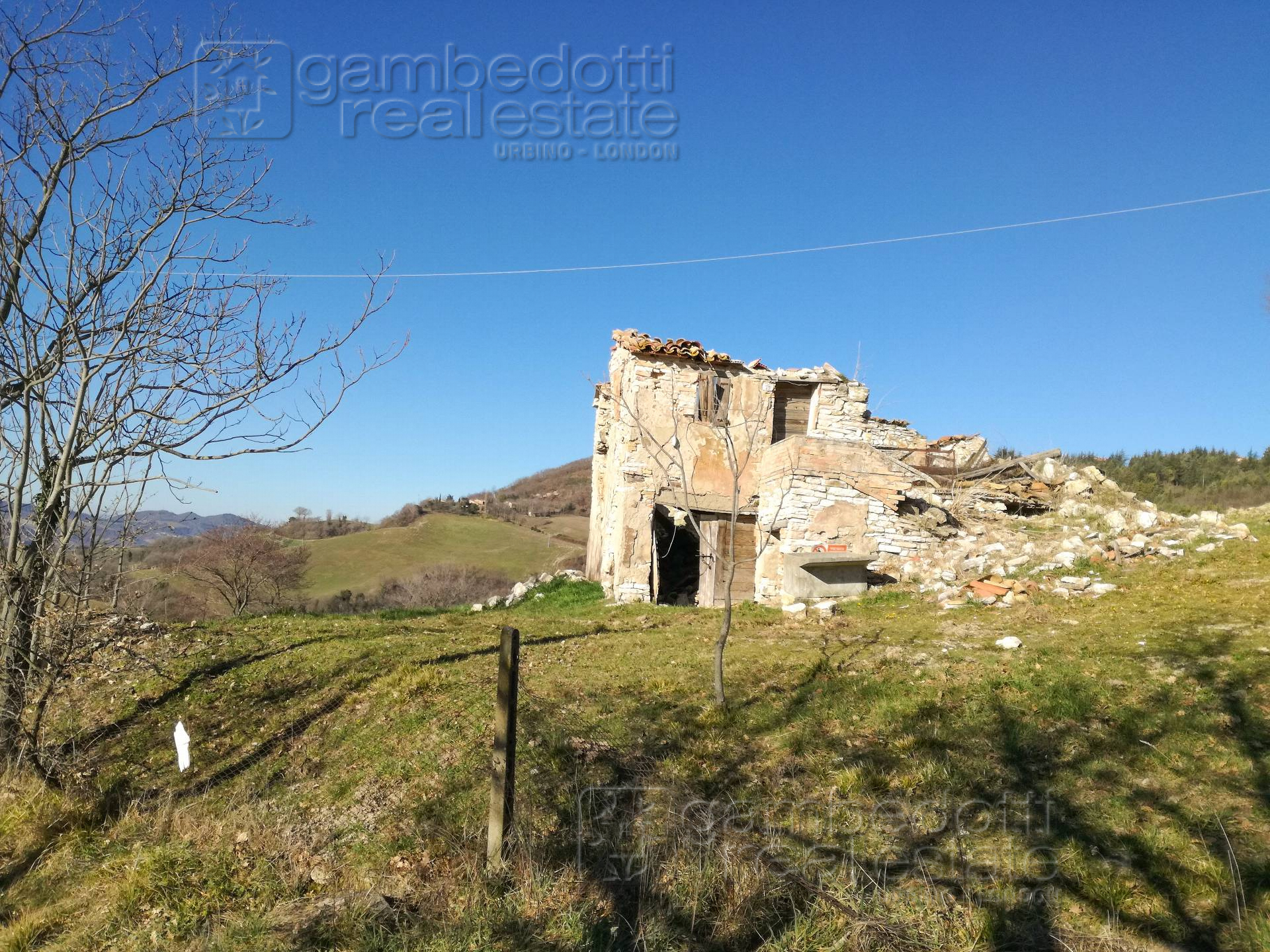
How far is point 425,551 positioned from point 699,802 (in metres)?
32.7

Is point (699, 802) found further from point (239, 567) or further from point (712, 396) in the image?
point (239, 567)

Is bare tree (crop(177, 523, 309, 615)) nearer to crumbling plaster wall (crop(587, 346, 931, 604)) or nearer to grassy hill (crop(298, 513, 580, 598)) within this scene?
grassy hill (crop(298, 513, 580, 598))

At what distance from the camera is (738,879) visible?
12.5ft

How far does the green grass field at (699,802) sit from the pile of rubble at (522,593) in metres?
7.33

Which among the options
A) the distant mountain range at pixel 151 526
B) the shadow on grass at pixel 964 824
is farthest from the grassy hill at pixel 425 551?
the shadow on grass at pixel 964 824

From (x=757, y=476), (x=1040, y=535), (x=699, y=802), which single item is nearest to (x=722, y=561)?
(x=757, y=476)

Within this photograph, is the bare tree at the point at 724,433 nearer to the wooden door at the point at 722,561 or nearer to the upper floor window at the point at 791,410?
the wooden door at the point at 722,561

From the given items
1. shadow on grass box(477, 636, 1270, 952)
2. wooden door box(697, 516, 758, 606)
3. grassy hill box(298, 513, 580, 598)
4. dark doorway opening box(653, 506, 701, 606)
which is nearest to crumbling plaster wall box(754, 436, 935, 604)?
wooden door box(697, 516, 758, 606)

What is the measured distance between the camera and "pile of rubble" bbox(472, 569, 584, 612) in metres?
15.9

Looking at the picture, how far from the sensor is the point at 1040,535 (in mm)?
12445

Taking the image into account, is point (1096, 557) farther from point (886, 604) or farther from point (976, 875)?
point (976, 875)

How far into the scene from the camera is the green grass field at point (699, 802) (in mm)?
3582

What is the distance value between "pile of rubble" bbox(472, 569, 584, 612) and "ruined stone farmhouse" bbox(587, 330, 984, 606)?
51.3 inches

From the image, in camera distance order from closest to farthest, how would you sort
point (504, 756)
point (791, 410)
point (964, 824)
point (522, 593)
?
point (504, 756), point (964, 824), point (791, 410), point (522, 593)
